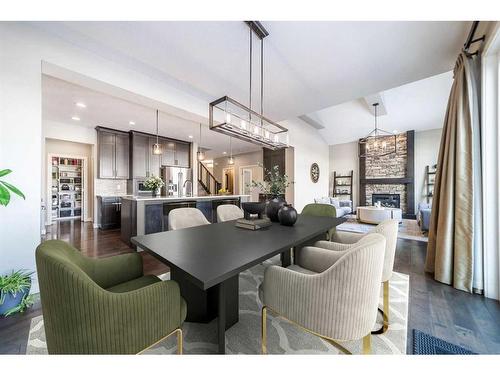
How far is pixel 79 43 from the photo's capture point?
210 centimetres

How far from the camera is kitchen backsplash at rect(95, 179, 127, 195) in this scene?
17.4 feet

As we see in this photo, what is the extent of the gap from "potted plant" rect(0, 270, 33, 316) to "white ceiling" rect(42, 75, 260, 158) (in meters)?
2.73

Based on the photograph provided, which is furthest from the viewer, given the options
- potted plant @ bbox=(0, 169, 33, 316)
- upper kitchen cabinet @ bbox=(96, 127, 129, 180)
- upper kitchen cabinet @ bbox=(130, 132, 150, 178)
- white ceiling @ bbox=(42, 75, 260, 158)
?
upper kitchen cabinet @ bbox=(130, 132, 150, 178)

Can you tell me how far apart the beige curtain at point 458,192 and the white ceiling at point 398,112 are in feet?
10.9

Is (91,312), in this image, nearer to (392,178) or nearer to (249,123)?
(249,123)

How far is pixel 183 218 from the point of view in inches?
89.4

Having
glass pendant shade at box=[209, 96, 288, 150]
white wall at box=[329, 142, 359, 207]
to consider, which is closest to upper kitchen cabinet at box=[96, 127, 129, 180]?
glass pendant shade at box=[209, 96, 288, 150]

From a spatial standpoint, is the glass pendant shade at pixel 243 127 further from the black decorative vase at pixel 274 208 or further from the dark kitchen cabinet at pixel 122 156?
the dark kitchen cabinet at pixel 122 156

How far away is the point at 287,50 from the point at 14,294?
11.1 feet

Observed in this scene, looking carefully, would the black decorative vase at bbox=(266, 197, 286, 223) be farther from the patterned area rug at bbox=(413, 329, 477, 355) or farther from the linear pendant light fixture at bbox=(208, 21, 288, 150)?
the patterned area rug at bbox=(413, 329, 477, 355)

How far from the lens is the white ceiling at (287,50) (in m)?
1.86
